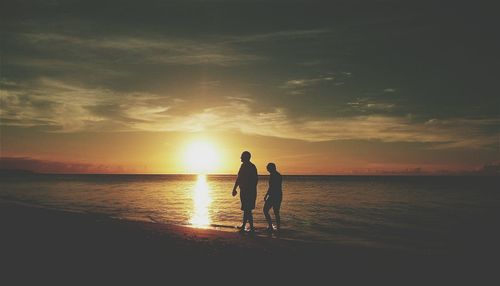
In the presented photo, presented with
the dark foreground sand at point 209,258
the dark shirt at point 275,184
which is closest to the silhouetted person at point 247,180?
the dark shirt at point 275,184

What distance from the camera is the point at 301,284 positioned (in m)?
7.36

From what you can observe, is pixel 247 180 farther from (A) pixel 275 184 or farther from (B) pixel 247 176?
(A) pixel 275 184

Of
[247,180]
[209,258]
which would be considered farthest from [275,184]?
[209,258]

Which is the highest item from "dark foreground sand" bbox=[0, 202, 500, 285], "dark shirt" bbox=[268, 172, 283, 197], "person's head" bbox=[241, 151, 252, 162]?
"person's head" bbox=[241, 151, 252, 162]

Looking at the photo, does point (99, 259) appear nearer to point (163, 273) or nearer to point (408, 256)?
point (163, 273)

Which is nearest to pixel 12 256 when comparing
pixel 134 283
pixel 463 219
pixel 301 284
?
pixel 134 283

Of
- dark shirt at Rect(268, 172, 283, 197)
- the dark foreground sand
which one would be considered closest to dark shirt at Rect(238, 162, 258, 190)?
dark shirt at Rect(268, 172, 283, 197)

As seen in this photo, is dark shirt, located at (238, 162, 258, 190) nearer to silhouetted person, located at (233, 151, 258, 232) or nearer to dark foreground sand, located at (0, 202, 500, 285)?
silhouetted person, located at (233, 151, 258, 232)

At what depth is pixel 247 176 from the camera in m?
13.6

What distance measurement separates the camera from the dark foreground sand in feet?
26.3

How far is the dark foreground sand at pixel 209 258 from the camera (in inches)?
316

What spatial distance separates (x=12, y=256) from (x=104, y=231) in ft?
15.0

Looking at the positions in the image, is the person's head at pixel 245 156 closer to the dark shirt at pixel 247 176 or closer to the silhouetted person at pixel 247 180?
the silhouetted person at pixel 247 180

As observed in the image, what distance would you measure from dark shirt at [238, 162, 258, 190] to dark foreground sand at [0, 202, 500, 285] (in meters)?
1.73
